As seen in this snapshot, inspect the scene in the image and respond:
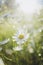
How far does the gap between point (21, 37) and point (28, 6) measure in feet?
0.61

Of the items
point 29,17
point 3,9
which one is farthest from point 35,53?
point 3,9

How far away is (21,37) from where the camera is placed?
4.22 ft

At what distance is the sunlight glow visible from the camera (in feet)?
4.41

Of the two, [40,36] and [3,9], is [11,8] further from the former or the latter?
[40,36]

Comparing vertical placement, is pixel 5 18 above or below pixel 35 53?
above

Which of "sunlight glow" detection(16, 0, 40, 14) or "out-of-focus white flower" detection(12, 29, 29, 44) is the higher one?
"sunlight glow" detection(16, 0, 40, 14)

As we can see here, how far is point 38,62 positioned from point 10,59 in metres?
0.15

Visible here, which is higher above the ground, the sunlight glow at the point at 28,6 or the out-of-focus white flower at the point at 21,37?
the sunlight glow at the point at 28,6

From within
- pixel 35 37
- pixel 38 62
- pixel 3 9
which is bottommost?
pixel 38 62

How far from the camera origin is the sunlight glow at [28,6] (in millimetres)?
1344

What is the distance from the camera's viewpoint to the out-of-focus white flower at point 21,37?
4.20 feet

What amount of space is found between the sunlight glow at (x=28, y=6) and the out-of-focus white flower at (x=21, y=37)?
0.13m

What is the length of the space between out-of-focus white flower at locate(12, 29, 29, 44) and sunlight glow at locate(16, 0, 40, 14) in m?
0.13

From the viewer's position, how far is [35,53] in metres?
1.26
